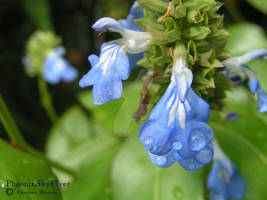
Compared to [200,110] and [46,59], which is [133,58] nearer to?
[200,110]

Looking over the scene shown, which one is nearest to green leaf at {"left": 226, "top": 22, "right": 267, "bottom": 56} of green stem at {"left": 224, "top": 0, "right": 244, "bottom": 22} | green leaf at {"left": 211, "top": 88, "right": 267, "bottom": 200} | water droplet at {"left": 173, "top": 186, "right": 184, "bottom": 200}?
green stem at {"left": 224, "top": 0, "right": 244, "bottom": 22}

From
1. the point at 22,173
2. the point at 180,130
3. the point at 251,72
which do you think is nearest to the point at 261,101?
the point at 251,72

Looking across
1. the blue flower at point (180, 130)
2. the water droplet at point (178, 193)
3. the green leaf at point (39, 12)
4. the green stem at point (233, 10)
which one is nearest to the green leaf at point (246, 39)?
the green stem at point (233, 10)

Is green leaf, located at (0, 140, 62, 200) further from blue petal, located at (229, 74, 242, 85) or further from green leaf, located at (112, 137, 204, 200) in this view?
blue petal, located at (229, 74, 242, 85)

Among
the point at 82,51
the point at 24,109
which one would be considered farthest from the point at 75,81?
the point at 24,109

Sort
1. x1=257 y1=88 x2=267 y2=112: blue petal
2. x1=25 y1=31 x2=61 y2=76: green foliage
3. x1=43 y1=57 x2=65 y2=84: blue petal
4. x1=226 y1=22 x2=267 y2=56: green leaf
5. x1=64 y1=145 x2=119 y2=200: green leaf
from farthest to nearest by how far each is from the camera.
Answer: x1=43 y1=57 x2=65 y2=84: blue petal, x1=25 y1=31 x2=61 y2=76: green foliage, x1=226 y1=22 x2=267 y2=56: green leaf, x1=64 y1=145 x2=119 y2=200: green leaf, x1=257 y1=88 x2=267 y2=112: blue petal

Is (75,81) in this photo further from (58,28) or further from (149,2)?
(149,2)

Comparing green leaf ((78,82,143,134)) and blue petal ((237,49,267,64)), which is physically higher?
blue petal ((237,49,267,64))
